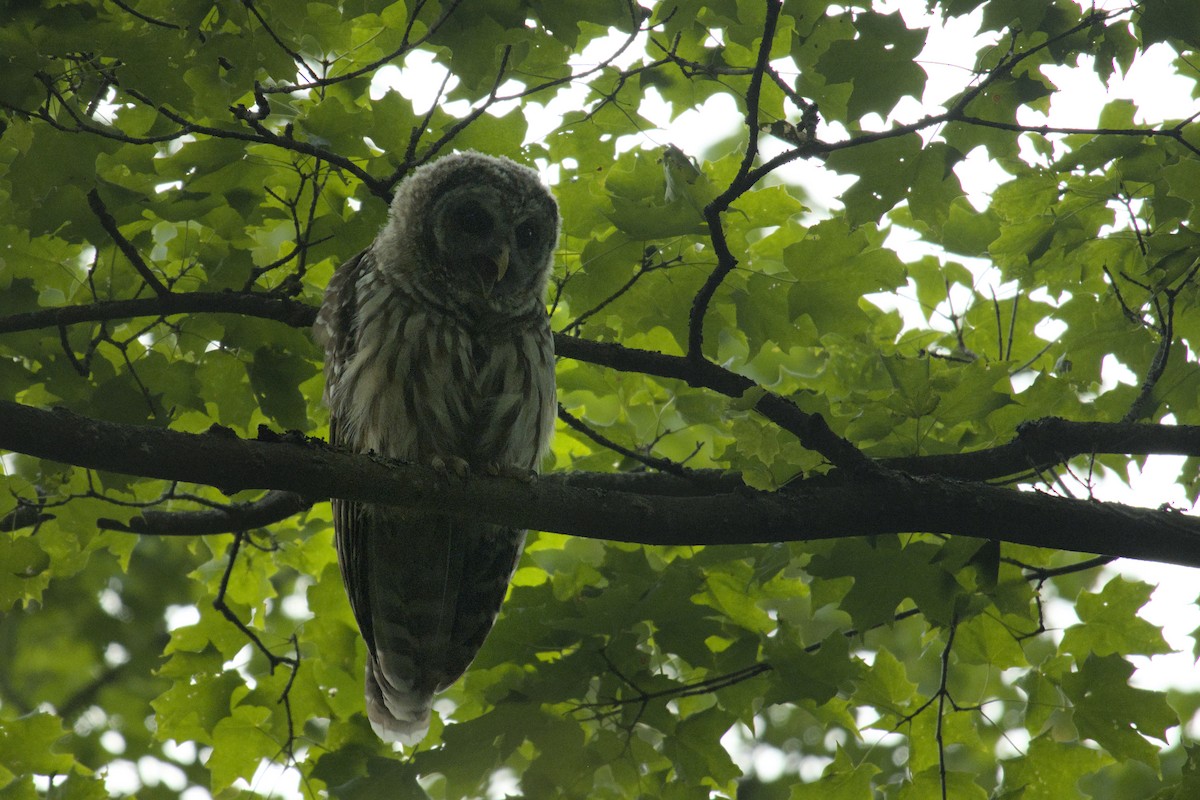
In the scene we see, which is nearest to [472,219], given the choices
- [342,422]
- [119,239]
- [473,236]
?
[473,236]

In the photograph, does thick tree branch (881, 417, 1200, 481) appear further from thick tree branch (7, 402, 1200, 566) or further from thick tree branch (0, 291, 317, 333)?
thick tree branch (0, 291, 317, 333)

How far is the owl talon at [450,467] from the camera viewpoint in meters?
3.17

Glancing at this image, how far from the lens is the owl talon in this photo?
3169mm

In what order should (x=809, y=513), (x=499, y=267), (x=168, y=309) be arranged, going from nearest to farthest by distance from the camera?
(x=809, y=513) → (x=168, y=309) → (x=499, y=267)

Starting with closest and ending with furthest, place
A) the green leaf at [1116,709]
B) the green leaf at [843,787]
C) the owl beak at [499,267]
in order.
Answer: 1. the green leaf at [1116,709]
2. the green leaf at [843,787]
3. the owl beak at [499,267]

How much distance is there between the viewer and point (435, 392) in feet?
13.7

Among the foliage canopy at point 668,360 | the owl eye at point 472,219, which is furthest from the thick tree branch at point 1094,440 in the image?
the owl eye at point 472,219

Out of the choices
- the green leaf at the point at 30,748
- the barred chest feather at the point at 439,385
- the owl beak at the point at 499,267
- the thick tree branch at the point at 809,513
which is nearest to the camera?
the thick tree branch at the point at 809,513

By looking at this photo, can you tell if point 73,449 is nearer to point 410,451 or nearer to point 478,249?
point 410,451

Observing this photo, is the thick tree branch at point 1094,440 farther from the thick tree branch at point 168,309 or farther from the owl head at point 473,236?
the thick tree branch at point 168,309

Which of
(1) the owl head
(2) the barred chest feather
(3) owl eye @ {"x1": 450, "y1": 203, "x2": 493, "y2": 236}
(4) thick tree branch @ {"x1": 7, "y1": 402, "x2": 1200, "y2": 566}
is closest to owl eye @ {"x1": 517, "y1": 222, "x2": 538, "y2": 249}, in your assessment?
(1) the owl head

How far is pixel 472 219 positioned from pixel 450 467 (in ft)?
5.43

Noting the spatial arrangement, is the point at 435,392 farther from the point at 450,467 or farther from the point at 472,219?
the point at 472,219

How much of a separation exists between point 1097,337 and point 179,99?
10.6ft
